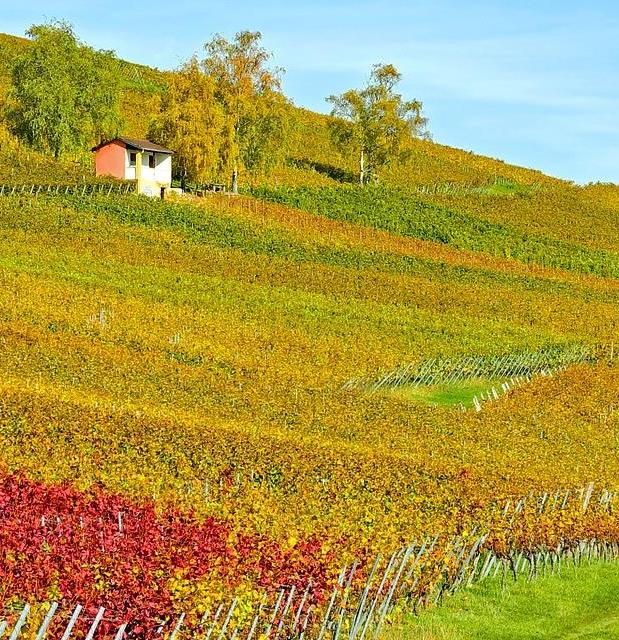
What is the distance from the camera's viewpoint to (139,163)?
89812 mm

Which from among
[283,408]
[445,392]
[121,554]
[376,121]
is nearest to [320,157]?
[376,121]

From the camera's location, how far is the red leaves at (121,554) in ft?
58.8

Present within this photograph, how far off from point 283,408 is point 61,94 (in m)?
64.5

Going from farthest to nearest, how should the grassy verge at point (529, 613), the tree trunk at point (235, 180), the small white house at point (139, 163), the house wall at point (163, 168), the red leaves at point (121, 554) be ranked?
the tree trunk at point (235, 180) → the house wall at point (163, 168) → the small white house at point (139, 163) → the grassy verge at point (529, 613) → the red leaves at point (121, 554)

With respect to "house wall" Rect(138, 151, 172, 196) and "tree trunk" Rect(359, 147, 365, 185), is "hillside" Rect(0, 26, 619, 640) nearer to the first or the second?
"house wall" Rect(138, 151, 172, 196)

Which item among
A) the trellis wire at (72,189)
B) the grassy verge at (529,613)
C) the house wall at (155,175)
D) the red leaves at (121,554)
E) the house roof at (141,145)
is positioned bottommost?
the grassy verge at (529,613)

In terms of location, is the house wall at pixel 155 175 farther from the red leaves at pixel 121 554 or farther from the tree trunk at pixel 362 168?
the red leaves at pixel 121 554

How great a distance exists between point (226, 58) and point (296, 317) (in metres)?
44.9

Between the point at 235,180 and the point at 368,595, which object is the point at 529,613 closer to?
the point at 368,595

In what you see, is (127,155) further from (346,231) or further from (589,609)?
(589,609)

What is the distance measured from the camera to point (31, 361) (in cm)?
4419

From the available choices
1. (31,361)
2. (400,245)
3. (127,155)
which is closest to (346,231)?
(400,245)

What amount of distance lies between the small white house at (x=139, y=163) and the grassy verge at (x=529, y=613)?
67.7m

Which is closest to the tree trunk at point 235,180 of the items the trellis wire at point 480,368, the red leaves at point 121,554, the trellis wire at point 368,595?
the trellis wire at point 480,368
